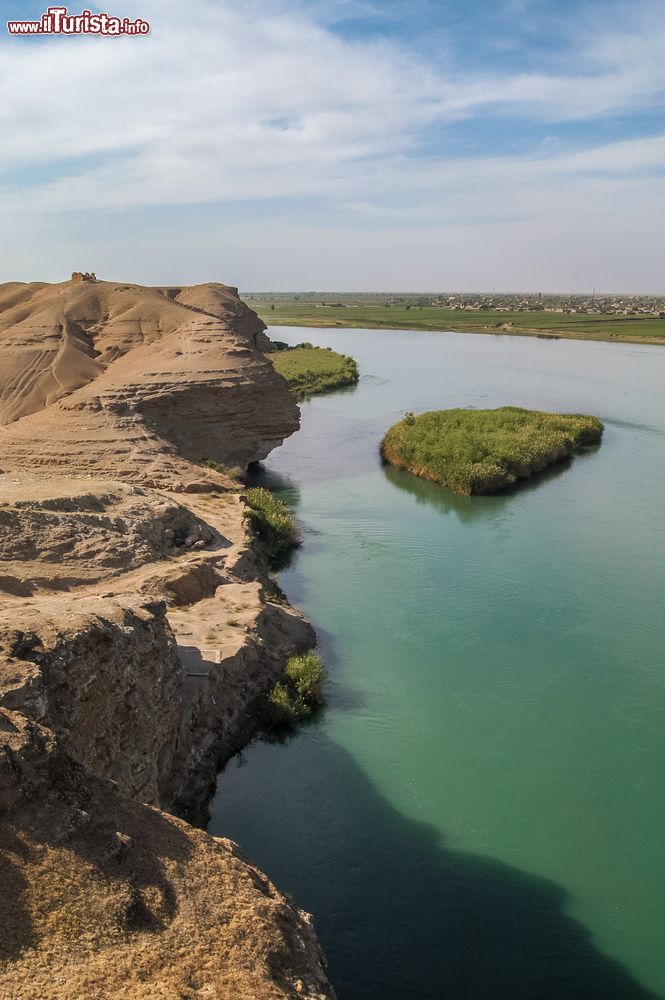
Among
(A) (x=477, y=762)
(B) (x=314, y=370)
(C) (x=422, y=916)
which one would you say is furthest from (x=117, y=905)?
(B) (x=314, y=370)

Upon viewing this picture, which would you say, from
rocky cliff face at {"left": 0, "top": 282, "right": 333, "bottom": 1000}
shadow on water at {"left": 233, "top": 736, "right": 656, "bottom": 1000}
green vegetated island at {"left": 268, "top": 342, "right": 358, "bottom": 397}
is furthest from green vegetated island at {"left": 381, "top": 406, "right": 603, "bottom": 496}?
shadow on water at {"left": 233, "top": 736, "right": 656, "bottom": 1000}

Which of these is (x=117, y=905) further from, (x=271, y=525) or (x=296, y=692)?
(x=271, y=525)

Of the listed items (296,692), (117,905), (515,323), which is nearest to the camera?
(117,905)

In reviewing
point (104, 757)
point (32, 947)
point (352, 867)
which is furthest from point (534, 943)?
point (32, 947)

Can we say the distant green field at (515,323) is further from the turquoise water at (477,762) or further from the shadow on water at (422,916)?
the shadow on water at (422,916)

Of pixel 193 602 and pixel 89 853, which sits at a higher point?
pixel 89 853

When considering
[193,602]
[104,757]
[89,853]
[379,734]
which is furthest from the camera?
[193,602]

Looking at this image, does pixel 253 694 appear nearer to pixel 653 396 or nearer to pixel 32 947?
pixel 32 947
